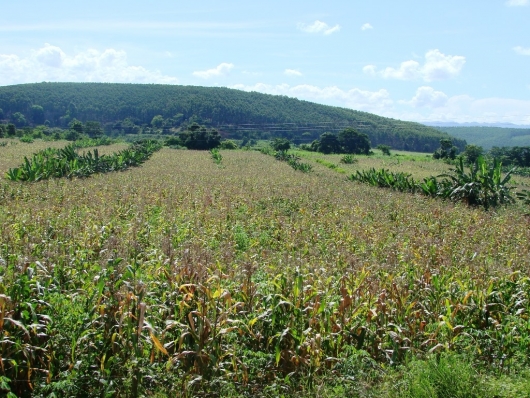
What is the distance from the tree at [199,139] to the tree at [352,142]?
18.4 meters

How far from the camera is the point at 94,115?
398 ft

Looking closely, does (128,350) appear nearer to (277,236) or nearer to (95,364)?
(95,364)

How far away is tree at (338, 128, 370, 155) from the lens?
66.4m

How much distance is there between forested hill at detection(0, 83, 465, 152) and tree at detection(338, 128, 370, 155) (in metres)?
34.2

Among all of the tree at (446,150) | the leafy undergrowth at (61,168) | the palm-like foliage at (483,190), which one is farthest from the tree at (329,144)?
the palm-like foliage at (483,190)

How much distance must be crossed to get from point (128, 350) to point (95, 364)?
Result: 0.31 metres

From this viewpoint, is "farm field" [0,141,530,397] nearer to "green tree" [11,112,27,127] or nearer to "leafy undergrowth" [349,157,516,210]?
"leafy undergrowth" [349,157,516,210]

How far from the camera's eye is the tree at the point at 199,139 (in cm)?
6412

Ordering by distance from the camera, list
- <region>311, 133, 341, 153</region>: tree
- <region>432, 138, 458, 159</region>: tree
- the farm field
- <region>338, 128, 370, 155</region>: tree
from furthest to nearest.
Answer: <region>338, 128, 370, 155</region>: tree, <region>311, 133, 341, 153</region>: tree, <region>432, 138, 458, 159</region>: tree, the farm field

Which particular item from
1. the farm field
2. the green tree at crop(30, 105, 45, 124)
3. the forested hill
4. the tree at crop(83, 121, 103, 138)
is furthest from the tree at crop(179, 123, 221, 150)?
the green tree at crop(30, 105, 45, 124)

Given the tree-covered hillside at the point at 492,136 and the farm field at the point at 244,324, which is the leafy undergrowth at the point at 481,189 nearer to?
the farm field at the point at 244,324

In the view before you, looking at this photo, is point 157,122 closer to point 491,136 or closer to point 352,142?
point 352,142

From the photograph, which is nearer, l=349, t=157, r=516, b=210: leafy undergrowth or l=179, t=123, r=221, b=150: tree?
l=349, t=157, r=516, b=210: leafy undergrowth

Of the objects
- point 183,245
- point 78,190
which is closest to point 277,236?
point 183,245
